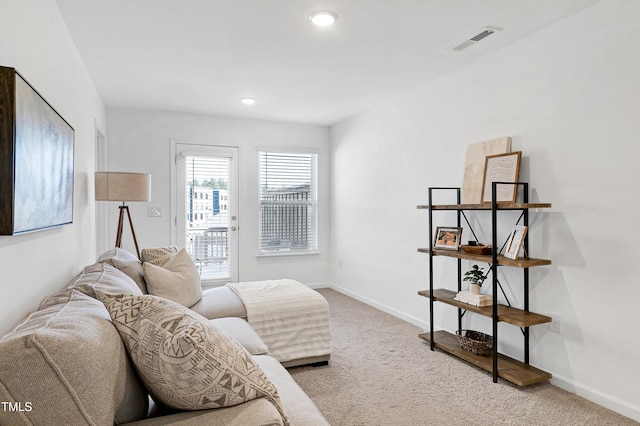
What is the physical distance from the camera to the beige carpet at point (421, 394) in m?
2.29

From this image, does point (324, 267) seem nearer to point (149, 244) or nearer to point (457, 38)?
point (149, 244)

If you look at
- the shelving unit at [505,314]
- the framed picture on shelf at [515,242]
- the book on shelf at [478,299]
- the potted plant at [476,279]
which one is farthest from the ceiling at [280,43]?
the book on shelf at [478,299]

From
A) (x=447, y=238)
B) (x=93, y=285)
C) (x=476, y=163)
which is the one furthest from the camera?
(x=447, y=238)

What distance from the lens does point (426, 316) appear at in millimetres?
3980

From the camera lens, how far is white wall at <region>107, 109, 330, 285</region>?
4984 millimetres

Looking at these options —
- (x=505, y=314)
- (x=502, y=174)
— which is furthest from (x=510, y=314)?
(x=502, y=174)

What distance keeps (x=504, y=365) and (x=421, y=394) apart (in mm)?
725

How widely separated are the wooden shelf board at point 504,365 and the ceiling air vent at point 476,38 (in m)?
2.40

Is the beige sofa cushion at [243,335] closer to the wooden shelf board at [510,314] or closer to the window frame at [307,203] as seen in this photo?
the wooden shelf board at [510,314]

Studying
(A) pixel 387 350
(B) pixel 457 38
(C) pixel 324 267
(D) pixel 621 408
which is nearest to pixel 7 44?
(B) pixel 457 38

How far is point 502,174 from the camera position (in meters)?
3.02

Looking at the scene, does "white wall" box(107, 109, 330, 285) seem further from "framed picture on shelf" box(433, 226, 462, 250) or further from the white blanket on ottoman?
"framed picture on shelf" box(433, 226, 462, 250)

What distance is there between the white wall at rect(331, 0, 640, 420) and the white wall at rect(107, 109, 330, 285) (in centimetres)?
239

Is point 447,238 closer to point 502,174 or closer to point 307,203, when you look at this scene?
point 502,174
